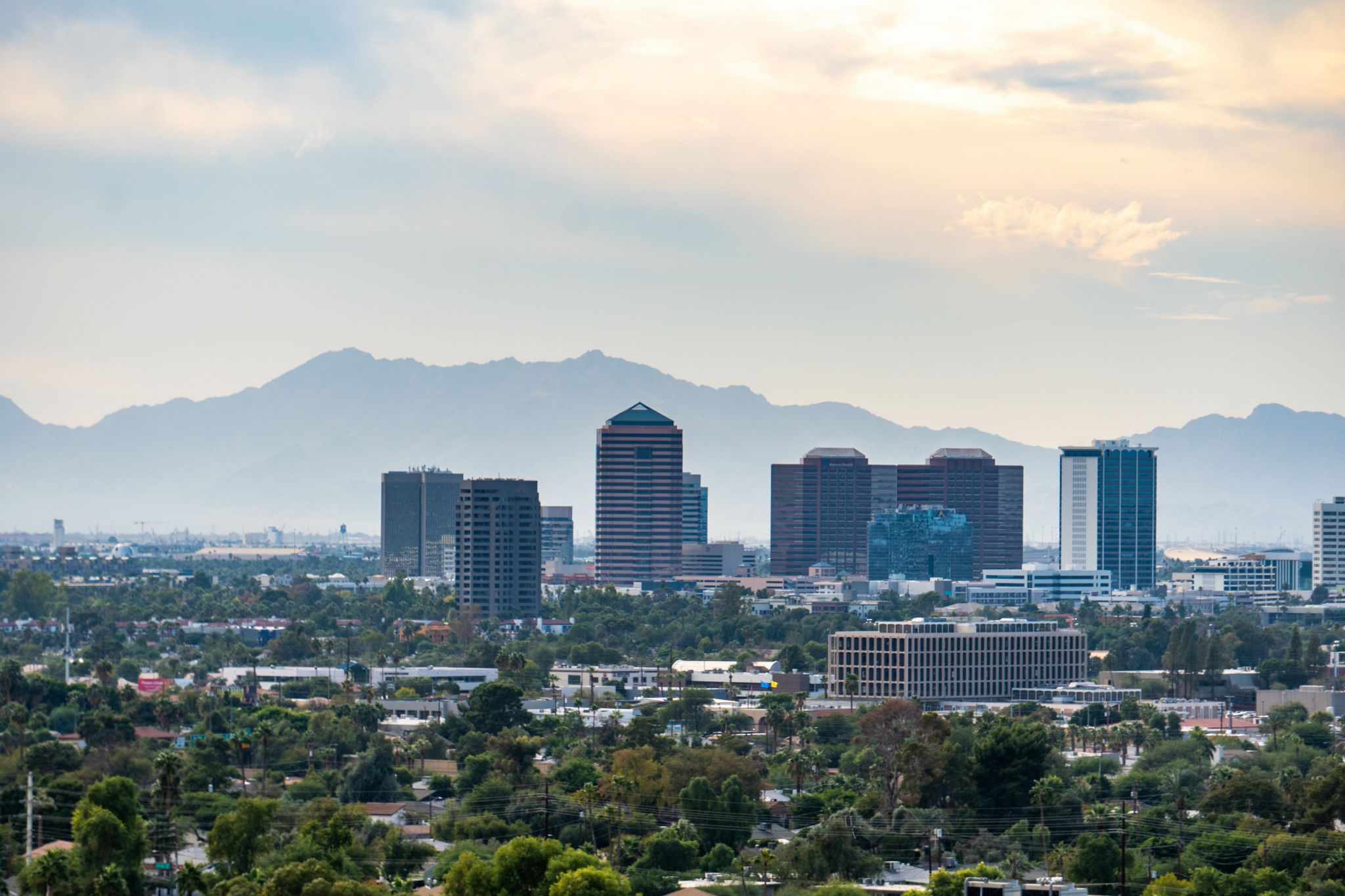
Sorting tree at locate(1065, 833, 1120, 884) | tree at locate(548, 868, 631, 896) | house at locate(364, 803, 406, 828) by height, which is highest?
tree at locate(548, 868, 631, 896)

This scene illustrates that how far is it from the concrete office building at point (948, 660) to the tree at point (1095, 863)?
85999 mm

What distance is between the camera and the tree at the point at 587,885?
2537 inches

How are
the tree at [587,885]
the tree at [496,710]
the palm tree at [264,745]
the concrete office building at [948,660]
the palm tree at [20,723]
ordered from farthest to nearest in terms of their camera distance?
the concrete office building at [948,660] < the tree at [496,710] < the palm tree at [20,723] < the palm tree at [264,745] < the tree at [587,885]

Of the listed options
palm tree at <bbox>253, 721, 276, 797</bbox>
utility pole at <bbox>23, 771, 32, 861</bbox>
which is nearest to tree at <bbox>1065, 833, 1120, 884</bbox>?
palm tree at <bbox>253, 721, 276, 797</bbox>

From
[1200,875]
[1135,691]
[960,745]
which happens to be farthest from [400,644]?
[1200,875]

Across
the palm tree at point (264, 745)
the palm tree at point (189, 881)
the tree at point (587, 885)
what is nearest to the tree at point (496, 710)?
the palm tree at point (264, 745)

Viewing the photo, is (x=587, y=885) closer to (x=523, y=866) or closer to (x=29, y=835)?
(x=523, y=866)

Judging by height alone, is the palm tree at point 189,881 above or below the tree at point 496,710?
below

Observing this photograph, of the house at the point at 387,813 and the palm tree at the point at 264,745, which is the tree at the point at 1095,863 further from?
the palm tree at the point at 264,745

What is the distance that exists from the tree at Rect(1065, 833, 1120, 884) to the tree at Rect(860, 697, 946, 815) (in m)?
15.4

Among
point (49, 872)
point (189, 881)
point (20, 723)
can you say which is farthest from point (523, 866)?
point (20, 723)

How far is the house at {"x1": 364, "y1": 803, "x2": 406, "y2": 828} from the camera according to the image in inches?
3617

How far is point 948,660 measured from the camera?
559 feet

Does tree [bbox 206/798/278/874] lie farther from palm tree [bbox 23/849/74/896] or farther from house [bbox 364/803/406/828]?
house [bbox 364/803/406/828]
